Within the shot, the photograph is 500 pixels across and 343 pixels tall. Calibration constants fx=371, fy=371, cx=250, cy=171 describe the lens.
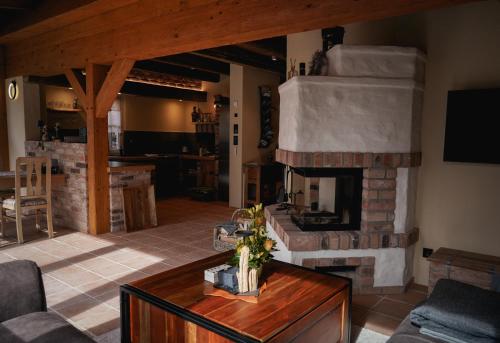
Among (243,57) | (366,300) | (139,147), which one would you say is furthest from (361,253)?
(139,147)

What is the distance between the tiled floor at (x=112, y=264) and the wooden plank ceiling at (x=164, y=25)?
7.40 ft

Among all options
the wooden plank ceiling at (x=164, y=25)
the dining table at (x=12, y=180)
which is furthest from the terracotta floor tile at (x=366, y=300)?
A: the dining table at (x=12, y=180)

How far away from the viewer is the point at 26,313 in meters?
2.01

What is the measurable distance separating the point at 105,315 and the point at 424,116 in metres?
3.18

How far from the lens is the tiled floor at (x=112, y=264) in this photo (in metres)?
2.82

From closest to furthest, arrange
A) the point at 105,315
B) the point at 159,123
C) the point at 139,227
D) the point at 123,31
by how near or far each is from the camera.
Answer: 1. the point at 105,315
2. the point at 123,31
3. the point at 139,227
4. the point at 159,123

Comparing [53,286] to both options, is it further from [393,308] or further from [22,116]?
[22,116]

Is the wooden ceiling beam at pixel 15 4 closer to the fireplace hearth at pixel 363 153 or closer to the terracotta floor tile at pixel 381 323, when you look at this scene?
the fireplace hearth at pixel 363 153

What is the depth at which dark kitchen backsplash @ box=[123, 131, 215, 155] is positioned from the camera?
348 inches

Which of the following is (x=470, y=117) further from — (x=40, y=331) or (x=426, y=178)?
(x=40, y=331)

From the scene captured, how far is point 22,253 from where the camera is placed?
13.8ft

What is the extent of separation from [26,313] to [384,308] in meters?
2.50

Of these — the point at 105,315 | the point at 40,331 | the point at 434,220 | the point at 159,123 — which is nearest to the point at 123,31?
the point at 105,315

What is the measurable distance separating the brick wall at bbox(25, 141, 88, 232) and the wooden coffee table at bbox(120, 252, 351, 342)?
3.34 m
